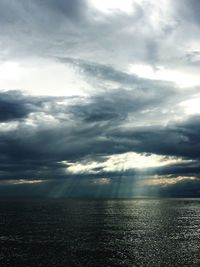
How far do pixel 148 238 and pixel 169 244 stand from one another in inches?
513

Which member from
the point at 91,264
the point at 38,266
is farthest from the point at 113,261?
the point at 38,266

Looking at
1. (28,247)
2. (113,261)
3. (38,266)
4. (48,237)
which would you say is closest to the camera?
(38,266)

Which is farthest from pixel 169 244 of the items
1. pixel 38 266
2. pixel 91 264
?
pixel 38 266

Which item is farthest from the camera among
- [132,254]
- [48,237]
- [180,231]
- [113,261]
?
[180,231]

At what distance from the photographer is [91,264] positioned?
70.4 meters

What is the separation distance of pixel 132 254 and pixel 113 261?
29.4 feet

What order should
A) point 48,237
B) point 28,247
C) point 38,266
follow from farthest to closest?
point 48,237, point 28,247, point 38,266

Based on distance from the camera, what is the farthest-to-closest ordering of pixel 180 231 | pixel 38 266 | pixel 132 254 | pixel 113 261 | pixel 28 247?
1. pixel 180 231
2. pixel 28 247
3. pixel 132 254
4. pixel 113 261
5. pixel 38 266

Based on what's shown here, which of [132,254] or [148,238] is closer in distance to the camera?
[132,254]

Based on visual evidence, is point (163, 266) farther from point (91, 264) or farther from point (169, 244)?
point (169, 244)

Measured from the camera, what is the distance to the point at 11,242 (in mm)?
97312

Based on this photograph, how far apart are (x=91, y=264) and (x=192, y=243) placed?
41.7 meters

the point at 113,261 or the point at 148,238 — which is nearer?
the point at 113,261

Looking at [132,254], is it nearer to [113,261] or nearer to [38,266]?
[113,261]
